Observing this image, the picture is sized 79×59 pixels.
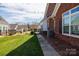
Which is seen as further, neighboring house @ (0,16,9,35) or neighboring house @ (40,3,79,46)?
neighboring house @ (0,16,9,35)

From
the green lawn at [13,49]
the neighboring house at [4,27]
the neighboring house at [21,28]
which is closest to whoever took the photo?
the green lawn at [13,49]

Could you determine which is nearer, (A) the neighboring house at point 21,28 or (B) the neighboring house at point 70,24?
(B) the neighboring house at point 70,24

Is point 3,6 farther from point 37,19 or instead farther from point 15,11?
point 37,19

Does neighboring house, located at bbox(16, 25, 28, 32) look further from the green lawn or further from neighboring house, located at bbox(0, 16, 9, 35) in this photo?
neighboring house, located at bbox(0, 16, 9, 35)

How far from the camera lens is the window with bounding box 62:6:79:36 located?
8.44 m

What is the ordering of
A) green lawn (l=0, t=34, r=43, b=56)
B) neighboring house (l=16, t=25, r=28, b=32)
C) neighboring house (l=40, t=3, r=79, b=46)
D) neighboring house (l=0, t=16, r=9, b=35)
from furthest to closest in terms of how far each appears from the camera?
neighboring house (l=16, t=25, r=28, b=32), neighboring house (l=0, t=16, r=9, b=35), neighboring house (l=40, t=3, r=79, b=46), green lawn (l=0, t=34, r=43, b=56)

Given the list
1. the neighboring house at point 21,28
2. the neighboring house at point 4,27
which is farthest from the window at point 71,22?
the neighboring house at point 4,27

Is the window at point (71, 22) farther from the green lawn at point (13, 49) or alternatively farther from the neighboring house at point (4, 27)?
the neighboring house at point (4, 27)

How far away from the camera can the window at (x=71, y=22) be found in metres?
8.44

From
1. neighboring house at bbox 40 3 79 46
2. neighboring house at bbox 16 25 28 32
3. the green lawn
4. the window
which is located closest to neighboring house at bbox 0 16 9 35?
the green lawn

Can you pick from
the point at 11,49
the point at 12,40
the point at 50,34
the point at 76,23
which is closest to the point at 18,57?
the point at 11,49

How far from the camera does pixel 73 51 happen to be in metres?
7.64

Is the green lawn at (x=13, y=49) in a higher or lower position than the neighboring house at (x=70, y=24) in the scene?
lower

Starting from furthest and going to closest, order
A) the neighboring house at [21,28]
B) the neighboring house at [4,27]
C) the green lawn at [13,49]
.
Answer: the neighboring house at [21,28]
the neighboring house at [4,27]
the green lawn at [13,49]
